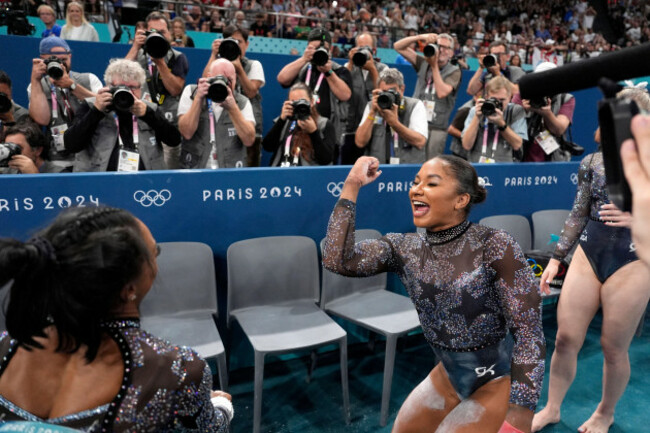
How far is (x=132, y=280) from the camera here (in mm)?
1077

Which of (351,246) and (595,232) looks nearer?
(351,246)

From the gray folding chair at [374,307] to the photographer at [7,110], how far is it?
2.35 m

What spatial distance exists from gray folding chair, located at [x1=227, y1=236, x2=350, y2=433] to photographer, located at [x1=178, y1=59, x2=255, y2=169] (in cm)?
82

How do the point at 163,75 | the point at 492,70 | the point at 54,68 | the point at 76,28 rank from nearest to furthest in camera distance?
the point at 54,68, the point at 163,75, the point at 492,70, the point at 76,28

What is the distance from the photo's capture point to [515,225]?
4.01m

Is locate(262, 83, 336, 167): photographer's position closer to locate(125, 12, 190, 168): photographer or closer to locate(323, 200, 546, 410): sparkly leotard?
locate(125, 12, 190, 168): photographer

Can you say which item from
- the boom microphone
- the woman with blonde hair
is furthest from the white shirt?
the woman with blonde hair

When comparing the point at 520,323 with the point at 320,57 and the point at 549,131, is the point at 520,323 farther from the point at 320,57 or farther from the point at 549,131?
the point at 549,131

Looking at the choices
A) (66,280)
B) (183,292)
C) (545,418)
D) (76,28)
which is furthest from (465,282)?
(76,28)

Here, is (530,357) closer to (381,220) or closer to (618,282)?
(618,282)

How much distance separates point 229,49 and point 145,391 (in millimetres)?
3277

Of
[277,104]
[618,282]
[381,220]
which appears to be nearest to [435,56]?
[381,220]

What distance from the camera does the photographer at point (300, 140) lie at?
3.54 m

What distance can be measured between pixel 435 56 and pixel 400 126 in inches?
49.2
